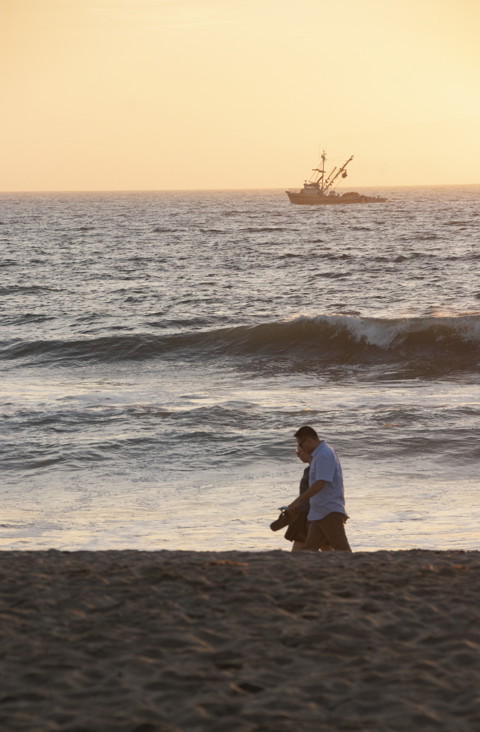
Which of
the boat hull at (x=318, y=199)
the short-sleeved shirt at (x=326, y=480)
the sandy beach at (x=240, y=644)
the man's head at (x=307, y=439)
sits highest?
the boat hull at (x=318, y=199)

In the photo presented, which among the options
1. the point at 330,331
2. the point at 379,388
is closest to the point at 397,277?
the point at 330,331

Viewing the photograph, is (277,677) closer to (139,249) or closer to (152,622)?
(152,622)

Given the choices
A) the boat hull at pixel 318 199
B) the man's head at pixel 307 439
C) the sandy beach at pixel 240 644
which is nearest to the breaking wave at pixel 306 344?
the man's head at pixel 307 439

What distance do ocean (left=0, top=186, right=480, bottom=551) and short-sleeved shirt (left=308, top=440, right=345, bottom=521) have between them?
1.62 meters

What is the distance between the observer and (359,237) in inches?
3282

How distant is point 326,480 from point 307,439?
0.41 metres

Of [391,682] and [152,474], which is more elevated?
[391,682]

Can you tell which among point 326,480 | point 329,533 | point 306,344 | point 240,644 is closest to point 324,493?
point 326,480

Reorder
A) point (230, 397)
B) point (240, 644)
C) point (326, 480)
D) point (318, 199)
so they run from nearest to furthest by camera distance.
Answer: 1. point (240, 644)
2. point (326, 480)
3. point (230, 397)
4. point (318, 199)

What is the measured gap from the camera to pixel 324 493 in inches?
368

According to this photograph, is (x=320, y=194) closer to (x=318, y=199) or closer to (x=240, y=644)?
(x=318, y=199)

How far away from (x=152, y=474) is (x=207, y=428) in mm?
3175

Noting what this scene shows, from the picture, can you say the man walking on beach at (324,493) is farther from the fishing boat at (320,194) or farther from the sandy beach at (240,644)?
the fishing boat at (320,194)

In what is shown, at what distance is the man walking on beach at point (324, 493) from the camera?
930cm
